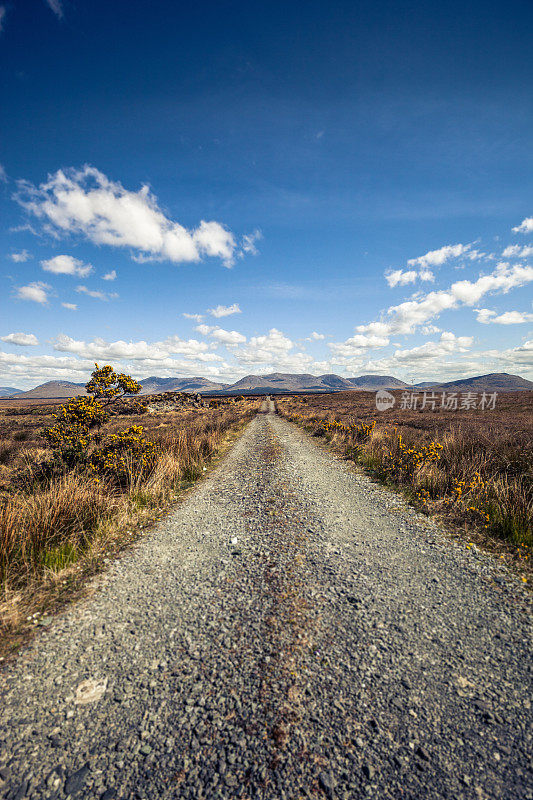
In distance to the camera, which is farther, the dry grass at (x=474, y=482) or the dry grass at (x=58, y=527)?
the dry grass at (x=474, y=482)

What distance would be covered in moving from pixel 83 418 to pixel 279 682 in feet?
32.6

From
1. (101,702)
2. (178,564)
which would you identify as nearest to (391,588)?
(178,564)

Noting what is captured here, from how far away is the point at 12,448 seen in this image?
14.6 metres

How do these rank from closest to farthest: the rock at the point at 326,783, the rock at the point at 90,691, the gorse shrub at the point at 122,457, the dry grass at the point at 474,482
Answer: the rock at the point at 326,783 < the rock at the point at 90,691 < the dry grass at the point at 474,482 < the gorse shrub at the point at 122,457

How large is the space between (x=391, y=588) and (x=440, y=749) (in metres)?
2.16

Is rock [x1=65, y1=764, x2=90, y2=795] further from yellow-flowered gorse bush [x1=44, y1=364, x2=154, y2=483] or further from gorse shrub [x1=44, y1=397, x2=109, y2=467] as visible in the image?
gorse shrub [x1=44, y1=397, x2=109, y2=467]

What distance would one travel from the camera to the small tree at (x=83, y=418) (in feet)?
27.1

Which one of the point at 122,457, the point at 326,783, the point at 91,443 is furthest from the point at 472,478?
the point at 91,443

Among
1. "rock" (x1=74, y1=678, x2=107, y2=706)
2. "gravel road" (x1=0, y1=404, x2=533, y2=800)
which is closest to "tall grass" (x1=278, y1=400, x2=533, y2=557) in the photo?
"gravel road" (x1=0, y1=404, x2=533, y2=800)

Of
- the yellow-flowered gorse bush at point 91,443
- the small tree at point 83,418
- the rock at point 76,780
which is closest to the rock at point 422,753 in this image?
the rock at point 76,780

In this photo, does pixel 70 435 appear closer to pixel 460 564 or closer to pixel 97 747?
pixel 97 747

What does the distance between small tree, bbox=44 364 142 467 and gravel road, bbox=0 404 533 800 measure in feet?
13.8

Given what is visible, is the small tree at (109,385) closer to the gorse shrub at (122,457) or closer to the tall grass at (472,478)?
the gorse shrub at (122,457)

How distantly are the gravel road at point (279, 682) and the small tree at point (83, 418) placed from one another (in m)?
4.21
